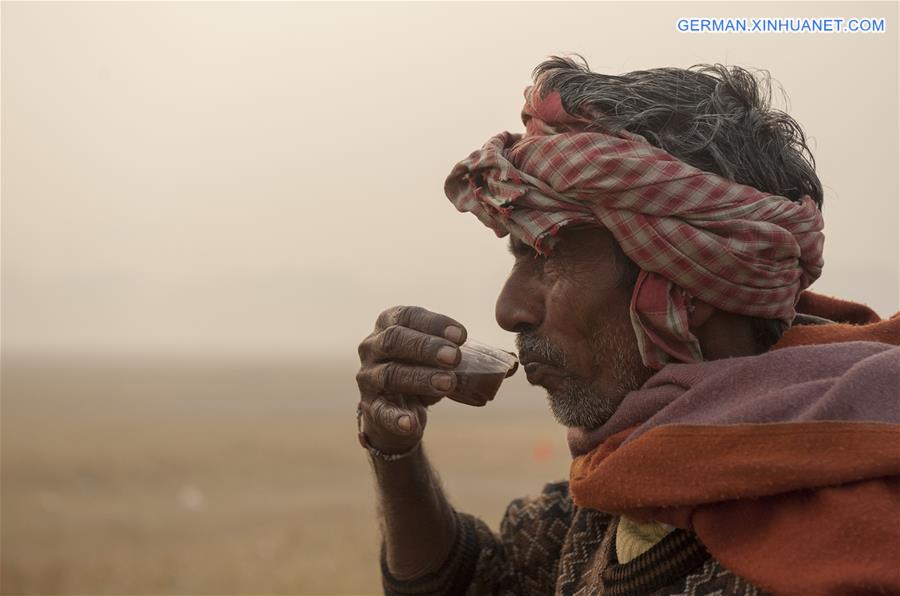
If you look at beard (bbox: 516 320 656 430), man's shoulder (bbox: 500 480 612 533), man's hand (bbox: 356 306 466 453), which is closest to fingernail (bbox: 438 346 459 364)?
man's hand (bbox: 356 306 466 453)

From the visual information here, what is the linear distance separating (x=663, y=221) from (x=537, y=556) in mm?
1421

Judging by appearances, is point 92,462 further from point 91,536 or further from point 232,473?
point 91,536

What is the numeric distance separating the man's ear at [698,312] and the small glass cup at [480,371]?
1.70 ft

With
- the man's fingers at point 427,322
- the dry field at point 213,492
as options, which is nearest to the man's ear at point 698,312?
the man's fingers at point 427,322

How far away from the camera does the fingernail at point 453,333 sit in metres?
2.84

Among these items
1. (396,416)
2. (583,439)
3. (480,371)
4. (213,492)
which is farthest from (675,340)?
(213,492)

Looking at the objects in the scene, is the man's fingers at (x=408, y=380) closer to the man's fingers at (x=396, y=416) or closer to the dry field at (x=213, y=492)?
the man's fingers at (x=396, y=416)

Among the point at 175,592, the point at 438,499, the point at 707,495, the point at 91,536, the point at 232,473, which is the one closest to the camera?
the point at 707,495

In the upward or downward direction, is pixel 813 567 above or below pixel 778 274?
below

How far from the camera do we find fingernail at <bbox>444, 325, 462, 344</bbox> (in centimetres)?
284

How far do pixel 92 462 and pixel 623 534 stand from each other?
2903cm

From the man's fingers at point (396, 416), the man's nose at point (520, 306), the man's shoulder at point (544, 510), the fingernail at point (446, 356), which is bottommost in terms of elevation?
the man's shoulder at point (544, 510)

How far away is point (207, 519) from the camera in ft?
68.5

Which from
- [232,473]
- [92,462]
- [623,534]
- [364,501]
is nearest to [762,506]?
[623,534]
